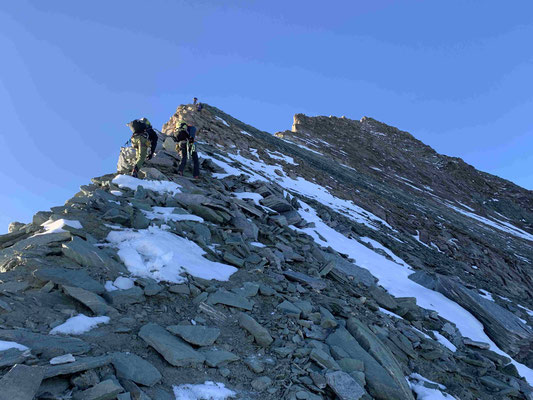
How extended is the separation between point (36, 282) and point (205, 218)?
464 centimetres

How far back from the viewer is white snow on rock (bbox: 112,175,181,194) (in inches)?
373

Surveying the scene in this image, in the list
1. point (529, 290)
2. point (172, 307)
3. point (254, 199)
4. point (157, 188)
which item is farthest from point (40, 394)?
point (529, 290)

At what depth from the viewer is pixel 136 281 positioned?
5344mm

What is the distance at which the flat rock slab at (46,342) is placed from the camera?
3523 mm

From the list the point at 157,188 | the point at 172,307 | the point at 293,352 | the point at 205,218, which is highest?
the point at 157,188

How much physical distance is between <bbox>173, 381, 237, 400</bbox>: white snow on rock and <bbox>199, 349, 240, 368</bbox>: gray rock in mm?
302

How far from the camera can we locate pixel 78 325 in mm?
4211

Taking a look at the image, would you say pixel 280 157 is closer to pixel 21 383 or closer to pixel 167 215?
pixel 167 215

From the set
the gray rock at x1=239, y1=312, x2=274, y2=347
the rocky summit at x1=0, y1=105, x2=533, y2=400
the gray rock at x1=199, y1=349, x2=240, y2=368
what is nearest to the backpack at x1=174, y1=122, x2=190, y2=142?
the rocky summit at x1=0, y1=105, x2=533, y2=400

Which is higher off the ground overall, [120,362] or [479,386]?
[120,362]

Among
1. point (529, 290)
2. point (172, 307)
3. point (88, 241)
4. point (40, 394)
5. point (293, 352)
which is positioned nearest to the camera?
point (40, 394)

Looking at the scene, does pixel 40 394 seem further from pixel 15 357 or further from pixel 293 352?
pixel 293 352

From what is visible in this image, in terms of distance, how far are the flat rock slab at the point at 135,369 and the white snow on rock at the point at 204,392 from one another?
0.30m

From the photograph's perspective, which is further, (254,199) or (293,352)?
(254,199)
